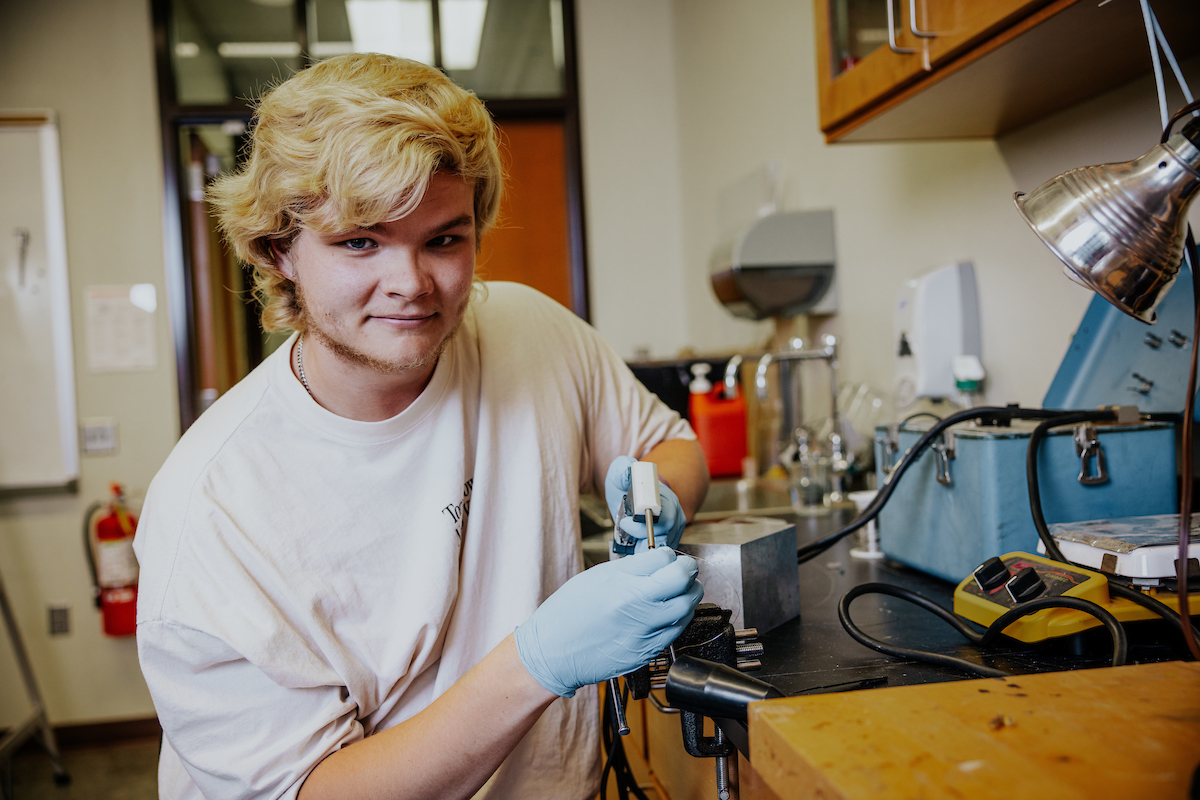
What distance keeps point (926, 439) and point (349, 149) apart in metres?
0.75

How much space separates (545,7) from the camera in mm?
3564

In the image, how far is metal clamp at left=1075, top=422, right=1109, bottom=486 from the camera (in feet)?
3.06

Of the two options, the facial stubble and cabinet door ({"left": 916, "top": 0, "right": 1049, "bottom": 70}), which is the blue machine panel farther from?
the facial stubble

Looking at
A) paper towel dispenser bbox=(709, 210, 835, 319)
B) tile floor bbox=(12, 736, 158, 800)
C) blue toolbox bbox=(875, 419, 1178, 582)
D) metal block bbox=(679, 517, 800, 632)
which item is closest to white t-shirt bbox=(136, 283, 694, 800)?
metal block bbox=(679, 517, 800, 632)

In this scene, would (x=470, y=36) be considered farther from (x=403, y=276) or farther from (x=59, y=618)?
(x=403, y=276)

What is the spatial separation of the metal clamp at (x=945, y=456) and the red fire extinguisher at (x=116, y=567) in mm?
2824

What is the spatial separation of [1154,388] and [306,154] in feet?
3.56

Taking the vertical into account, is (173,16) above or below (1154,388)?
above

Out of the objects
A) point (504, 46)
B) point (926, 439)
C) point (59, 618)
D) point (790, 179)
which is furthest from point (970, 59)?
point (59, 618)

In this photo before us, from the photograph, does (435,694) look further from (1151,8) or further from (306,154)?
(1151,8)

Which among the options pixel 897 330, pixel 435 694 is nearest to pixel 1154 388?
pixel 897 330

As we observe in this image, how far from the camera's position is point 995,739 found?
0.48 metres

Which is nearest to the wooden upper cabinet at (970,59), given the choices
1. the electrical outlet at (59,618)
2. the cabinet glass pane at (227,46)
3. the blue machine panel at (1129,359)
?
the blue machine panel at (1129,359)

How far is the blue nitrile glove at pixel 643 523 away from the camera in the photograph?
81 cm
